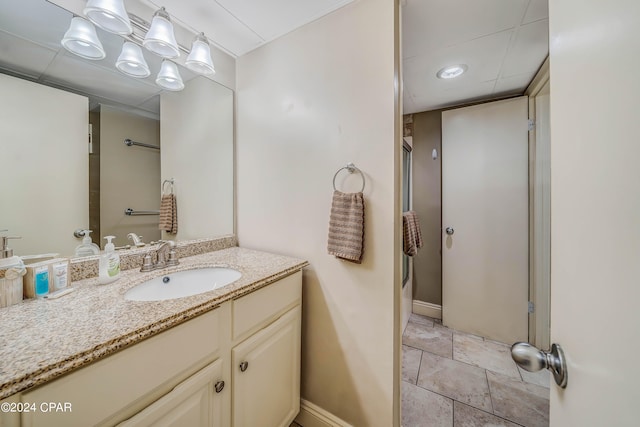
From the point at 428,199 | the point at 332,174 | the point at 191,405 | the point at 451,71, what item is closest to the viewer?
the point at 191,405

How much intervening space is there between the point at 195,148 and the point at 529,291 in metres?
2.83

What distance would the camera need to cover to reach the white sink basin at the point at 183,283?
98 cm

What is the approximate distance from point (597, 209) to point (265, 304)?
1.02 metres

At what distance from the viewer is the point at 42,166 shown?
914mm

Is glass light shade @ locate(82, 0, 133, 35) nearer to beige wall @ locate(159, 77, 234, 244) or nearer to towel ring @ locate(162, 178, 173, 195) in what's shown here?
beige wall @ locate(159, 77, 234, 244)

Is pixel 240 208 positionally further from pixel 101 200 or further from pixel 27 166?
pixel 27 166

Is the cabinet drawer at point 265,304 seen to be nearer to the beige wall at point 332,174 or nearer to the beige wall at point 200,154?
the beige wall at point 332,174

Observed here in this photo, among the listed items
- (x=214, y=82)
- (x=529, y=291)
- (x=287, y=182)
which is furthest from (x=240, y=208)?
(x=529, y=291)

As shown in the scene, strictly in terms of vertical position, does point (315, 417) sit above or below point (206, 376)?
below

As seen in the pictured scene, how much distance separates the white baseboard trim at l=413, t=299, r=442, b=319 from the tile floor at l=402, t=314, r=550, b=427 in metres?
0.30

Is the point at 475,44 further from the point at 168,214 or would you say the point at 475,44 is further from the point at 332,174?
the point at 168,214

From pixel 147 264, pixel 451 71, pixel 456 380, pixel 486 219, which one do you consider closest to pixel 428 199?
pixel 486 219

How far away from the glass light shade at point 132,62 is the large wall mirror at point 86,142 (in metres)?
0.03

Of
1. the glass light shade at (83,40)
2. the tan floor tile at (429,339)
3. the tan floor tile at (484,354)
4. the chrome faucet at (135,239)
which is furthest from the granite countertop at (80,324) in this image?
the tan floor tile at (484,354)
